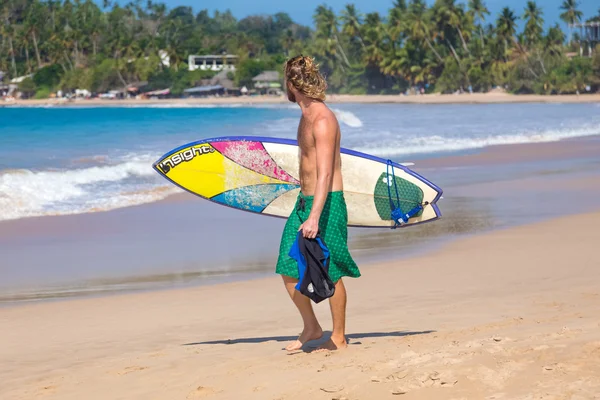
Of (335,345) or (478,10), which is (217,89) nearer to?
(478,10)

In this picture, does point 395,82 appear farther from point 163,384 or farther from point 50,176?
point 163,384

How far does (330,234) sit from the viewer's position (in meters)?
3.79

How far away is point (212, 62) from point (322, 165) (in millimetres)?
112126

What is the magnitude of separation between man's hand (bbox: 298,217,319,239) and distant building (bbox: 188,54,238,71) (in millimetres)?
110223

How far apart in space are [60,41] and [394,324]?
115m

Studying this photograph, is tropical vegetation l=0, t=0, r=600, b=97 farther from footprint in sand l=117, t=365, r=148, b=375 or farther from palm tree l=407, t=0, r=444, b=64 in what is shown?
footprint in sand l=117, t=365, r=148, b=375

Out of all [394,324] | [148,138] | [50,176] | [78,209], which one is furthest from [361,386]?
[148,138]

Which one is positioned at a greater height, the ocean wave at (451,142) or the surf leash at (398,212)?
the surf leash at (398,212)

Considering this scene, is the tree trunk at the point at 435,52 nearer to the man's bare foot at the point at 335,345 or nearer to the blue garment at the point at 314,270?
the man's bare foot at the point at 335,345

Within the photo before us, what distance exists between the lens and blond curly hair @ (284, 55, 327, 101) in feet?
12.2

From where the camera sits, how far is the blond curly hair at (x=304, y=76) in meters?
3.71

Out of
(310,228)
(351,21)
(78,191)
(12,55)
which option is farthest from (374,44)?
(310,228)

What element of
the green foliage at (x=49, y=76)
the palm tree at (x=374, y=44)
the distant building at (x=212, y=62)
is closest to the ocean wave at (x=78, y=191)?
the palm tree at (x=374, y=44)

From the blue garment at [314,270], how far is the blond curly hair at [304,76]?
0.61 m
